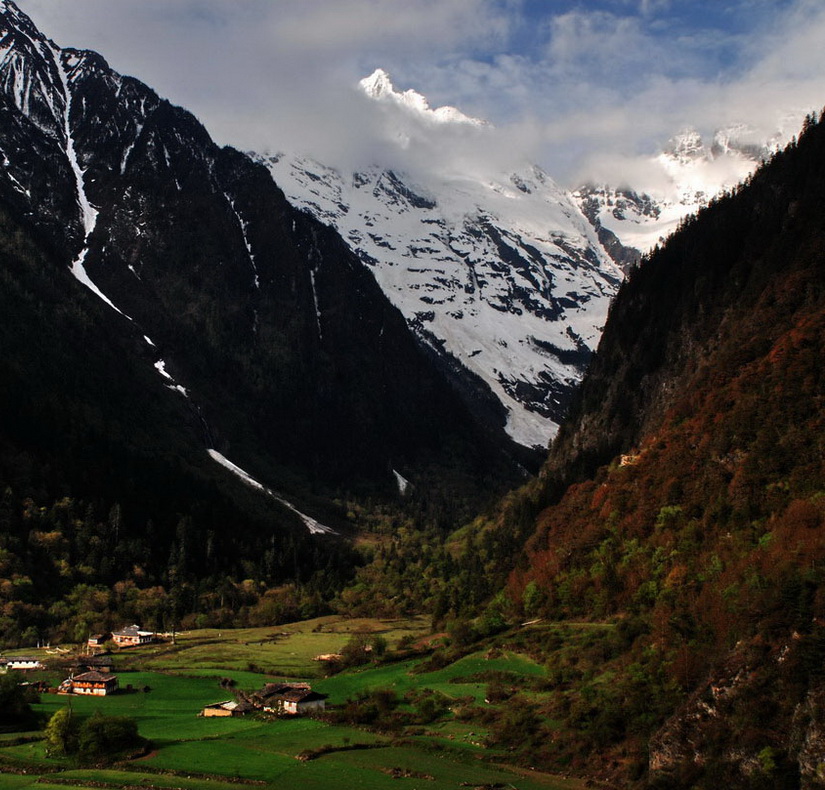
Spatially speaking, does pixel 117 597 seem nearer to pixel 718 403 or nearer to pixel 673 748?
pixel 718 403

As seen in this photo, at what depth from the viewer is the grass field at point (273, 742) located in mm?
53625

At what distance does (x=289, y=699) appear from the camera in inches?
2975

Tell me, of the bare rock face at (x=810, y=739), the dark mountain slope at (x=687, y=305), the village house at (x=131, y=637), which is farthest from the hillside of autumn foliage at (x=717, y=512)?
the village house at (x=131, y=637)

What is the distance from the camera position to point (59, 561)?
145 meters

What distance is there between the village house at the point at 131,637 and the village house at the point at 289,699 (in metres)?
43.9

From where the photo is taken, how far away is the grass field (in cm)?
5362

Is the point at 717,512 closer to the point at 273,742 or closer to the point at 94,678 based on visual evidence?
the point at 273,742

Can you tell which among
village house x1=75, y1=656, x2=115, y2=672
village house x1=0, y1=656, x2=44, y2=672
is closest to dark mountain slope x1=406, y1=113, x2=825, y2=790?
village house x1=75, y1=656, x2=115, y2=672

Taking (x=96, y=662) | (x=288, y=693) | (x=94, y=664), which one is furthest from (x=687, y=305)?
(x=94, y=664)

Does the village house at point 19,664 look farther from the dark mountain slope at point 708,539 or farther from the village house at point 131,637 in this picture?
the dark mountain slope at point 708,539

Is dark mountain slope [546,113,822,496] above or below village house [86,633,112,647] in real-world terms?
above

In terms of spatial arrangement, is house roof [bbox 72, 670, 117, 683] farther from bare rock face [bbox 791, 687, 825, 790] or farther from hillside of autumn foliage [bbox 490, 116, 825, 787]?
bare rock face [bbox 791, 687, 825, 790]

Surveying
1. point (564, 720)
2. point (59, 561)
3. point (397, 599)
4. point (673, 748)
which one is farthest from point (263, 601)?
point (673, 748)

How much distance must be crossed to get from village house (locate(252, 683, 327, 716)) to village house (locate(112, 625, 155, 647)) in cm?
4392
